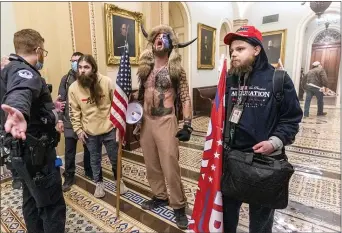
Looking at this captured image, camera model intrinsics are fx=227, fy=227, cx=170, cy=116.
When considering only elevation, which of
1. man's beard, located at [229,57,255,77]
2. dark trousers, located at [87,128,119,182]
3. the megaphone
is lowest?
dark trousers, located at [87,128,119,182]

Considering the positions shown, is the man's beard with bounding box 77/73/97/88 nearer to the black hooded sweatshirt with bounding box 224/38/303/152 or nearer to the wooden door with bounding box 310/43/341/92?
the black hooded sweatshirt with bounding box 224/38/303/152

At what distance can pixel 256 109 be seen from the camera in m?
1.31

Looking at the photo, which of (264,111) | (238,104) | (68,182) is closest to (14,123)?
(238,104)

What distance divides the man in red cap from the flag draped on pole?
1.9 inches

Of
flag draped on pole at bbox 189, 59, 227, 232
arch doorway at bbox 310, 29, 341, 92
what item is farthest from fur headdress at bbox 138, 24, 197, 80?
arch doorway at bbox 310, 29, 341, 92

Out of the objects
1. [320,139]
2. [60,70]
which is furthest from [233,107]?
[320,139]

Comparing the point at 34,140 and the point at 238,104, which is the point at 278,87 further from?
the point at 34,140

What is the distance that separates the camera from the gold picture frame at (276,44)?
29.5 feet

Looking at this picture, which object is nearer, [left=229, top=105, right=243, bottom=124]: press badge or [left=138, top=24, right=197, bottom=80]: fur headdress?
[left=229, top=105, right=243, bottom=124]: press badge

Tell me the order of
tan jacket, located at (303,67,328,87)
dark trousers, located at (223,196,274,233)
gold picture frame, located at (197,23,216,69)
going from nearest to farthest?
dark trousers, located at (223,196,274,233) → tan jacket, located at (303,67,328,87) → gold picture frame, located at (197,23,216,69)

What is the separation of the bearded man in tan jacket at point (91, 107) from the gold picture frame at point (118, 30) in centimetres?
183

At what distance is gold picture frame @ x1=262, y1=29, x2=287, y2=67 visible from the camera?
8.98 meters

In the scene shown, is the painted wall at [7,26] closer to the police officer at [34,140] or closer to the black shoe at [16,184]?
the black shoe at [16,184]

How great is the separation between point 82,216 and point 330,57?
13.2 meters
